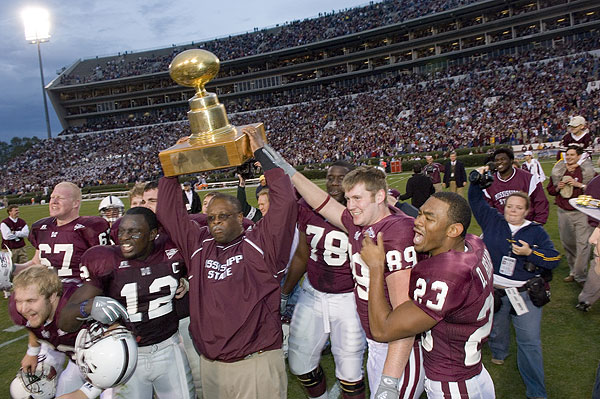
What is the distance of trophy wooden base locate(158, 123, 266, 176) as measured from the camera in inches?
99.8

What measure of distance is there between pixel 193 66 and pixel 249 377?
204cm

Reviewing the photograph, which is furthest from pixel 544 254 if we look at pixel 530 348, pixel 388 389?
pixel 388 389

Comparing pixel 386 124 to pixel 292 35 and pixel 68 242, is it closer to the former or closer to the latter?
pixel 292 35

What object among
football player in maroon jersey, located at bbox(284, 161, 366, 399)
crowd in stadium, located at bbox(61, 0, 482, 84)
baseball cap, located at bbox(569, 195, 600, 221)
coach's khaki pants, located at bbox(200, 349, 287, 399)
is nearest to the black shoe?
baseball cap, located at bbox(569, 195, 600, 221)

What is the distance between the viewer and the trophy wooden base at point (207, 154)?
2.54 m

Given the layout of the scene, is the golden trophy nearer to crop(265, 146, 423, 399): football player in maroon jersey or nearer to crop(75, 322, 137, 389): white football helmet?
crop(265, 146, 423, 399): football player in maroon jersey

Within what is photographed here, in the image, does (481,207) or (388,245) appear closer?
(388,245)

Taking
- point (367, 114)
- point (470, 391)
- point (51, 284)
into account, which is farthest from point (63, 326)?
point (367, 114)

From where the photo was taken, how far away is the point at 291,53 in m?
54.0

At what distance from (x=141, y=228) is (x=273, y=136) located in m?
45.0

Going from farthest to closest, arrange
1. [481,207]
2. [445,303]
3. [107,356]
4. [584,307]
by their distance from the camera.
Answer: [584,307], [481,207], [107,356], [445,303]

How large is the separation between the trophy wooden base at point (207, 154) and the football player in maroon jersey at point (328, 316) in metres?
1.55

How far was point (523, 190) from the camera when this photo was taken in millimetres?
5594

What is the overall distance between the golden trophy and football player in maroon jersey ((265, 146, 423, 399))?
31 centimetres
